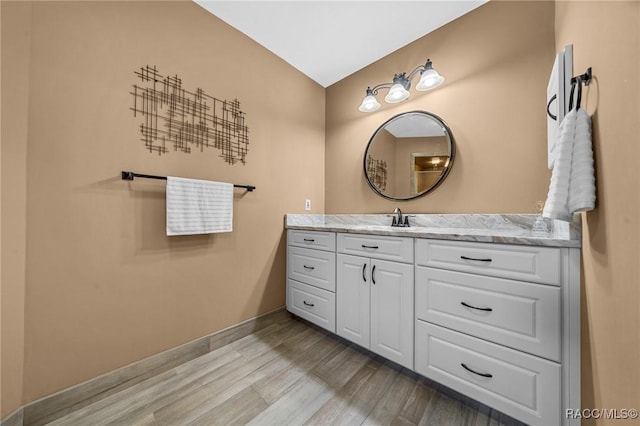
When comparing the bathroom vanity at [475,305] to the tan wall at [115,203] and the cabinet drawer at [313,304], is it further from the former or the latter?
the tan wall at [115,203]

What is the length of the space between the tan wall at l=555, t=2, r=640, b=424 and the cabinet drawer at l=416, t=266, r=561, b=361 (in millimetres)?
98

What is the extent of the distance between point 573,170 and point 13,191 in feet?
7.24

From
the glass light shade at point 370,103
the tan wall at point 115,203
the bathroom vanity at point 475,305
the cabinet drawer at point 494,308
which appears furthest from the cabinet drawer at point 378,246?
the glass light shade at point 370,103

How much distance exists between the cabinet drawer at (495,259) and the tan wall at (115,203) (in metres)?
1.38

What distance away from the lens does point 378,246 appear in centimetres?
145

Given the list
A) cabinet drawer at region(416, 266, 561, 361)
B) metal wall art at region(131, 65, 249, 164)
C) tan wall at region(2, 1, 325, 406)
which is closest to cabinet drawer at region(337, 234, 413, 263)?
cabinet drawer at region(416, 266, 561, 361)

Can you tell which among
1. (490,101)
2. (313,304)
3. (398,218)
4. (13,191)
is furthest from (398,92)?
(13,191)

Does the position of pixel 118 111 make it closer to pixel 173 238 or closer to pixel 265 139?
pixel 173 238

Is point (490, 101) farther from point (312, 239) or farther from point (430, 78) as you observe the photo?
point (312, 239)

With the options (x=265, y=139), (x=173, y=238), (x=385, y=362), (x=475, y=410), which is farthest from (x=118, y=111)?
(x=475, y=410)

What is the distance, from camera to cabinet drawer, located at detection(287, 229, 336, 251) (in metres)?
1.74

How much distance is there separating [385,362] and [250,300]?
1.13 m

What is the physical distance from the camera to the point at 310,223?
2396mm

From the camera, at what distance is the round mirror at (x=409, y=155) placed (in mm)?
1800
